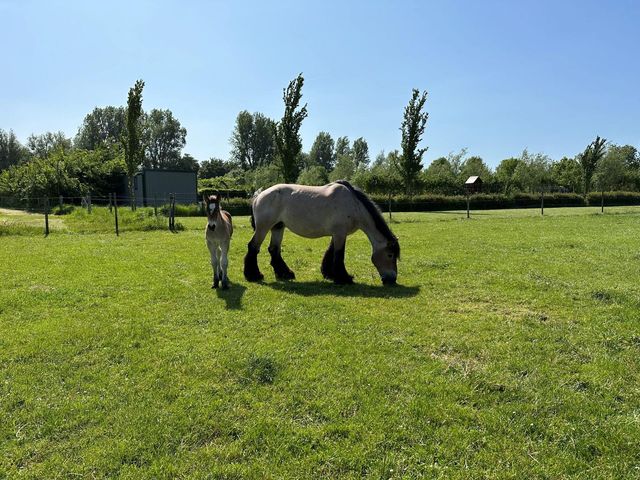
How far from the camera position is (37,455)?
2748 mm

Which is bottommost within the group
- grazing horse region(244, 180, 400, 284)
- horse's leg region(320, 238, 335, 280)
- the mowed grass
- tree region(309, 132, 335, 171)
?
the mowed grass

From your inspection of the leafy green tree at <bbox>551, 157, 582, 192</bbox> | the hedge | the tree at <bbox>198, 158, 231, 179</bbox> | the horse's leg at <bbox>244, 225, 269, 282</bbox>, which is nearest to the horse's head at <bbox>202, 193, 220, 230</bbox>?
the horse's leg at <bbox>244, 225, 269, 282</bbox>

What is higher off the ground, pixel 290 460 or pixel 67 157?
pixel 67 157

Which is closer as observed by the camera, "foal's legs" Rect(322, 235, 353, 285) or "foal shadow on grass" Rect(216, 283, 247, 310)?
"foal shadow on grass" Rect(216, 283, 247, 310)

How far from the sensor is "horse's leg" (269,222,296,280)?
8422 mm

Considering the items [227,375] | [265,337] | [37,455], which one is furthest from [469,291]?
[37,455]

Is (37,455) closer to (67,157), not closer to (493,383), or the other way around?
(493,383)

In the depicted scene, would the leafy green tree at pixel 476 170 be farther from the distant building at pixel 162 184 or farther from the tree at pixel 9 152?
the tree at pixel 9 152

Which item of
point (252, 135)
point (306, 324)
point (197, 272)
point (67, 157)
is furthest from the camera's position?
point (252, 135)

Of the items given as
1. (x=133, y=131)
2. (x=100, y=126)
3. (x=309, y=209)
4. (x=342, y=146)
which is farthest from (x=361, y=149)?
(x=309, y=209)

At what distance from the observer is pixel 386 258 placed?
314 inches

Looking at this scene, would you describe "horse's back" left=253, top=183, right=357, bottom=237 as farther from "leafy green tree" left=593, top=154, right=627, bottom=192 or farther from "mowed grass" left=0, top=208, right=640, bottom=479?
"leafy green tree" left=593, top=154, right=627, bottom=192

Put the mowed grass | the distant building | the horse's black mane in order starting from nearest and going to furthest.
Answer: the mowed grass → the horse's black mane → the distant building

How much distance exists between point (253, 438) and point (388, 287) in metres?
5.04
